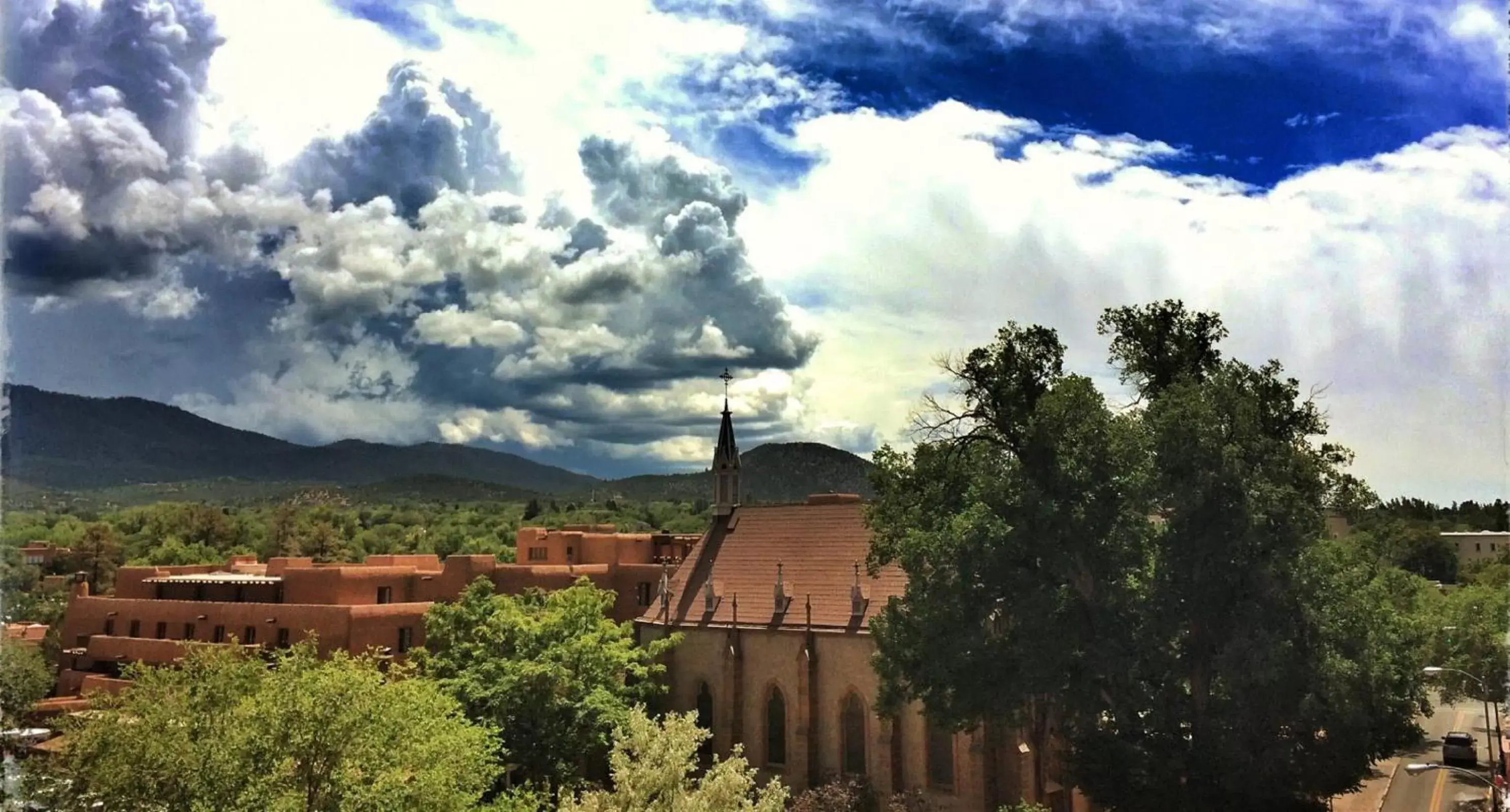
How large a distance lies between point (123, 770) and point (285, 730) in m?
4.69

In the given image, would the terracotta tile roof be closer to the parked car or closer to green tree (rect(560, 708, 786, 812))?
green tree (rect(560, 708, 786, 812))

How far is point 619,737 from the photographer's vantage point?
30.3 metres

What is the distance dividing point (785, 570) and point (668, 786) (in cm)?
2425

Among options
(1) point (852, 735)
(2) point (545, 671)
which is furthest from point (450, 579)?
(1) point (852, 735)

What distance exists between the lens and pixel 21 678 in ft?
187

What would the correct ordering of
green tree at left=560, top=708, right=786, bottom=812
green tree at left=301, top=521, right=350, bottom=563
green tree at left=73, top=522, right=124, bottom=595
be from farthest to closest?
green tree at left=301, top=521, right=350, bottom=563 < green tree at left=73, top=522, right=124, bottom=595 < green tree at left=560, top=708, right=786, bottom=812

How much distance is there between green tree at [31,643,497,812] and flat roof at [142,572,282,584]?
32936mm

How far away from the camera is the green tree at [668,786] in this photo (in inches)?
923

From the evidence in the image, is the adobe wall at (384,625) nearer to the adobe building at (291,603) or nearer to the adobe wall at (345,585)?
the adobe building at (291,603)

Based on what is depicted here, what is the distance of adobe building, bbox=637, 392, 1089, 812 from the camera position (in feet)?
132

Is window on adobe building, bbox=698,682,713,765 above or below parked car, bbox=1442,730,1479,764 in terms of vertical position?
above

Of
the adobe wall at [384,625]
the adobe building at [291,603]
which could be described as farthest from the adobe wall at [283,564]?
the adobe wall at [384,625]

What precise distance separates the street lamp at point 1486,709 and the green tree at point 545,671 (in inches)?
1168

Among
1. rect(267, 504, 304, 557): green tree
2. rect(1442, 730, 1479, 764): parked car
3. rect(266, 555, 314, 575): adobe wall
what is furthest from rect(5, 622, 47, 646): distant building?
rect(1442, 730, 1479, 764): parked car
